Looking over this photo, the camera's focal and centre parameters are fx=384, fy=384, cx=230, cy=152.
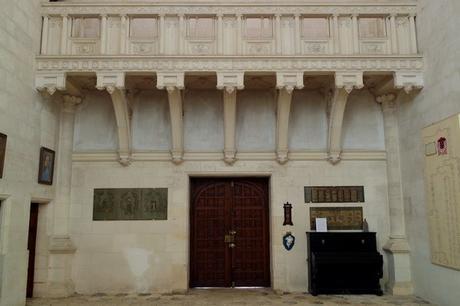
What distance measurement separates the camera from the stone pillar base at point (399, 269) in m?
6.82

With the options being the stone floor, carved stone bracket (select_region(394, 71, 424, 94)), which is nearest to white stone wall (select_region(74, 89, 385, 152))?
carved stone bracket (select_region(394, 71, 424, 94))

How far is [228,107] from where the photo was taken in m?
7.14

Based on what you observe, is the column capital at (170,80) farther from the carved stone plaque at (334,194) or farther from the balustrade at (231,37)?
the carved stone plaque at (334,194)

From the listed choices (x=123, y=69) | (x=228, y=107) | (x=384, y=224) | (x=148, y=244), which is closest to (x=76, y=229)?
(x=148, y=244)

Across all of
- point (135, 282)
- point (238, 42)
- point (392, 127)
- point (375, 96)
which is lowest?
point (135, 282)

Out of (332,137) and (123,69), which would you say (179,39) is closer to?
(123,69)

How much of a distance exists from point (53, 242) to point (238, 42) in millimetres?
4883

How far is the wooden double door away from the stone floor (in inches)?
22.7

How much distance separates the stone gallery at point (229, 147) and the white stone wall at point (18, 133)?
3cm

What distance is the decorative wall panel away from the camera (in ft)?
18.0

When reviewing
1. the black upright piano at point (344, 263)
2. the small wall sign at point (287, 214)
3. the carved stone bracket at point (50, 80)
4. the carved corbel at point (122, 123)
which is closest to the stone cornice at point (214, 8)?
the carved stone bracket at point (50, 80)

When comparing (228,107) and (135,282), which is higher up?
(228,107)

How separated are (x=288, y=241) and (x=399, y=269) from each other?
202 cm

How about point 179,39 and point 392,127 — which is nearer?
point 179,39
